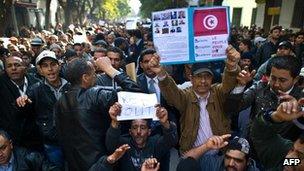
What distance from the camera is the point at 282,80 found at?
3.27 metres

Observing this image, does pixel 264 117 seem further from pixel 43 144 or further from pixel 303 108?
pixel 43 144

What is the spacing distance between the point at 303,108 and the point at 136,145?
65.2 inches

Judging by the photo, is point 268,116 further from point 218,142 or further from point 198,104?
point 198,104

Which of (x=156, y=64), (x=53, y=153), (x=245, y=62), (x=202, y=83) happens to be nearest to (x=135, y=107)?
(x=156, y=64)

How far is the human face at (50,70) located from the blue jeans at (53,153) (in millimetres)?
693

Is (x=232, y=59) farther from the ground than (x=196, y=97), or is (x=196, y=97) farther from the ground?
(x=232, y=59)

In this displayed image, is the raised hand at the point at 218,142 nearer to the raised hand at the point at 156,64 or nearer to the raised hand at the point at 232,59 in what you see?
the raised hand at the point at 232,59

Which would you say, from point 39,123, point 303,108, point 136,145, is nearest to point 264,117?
point 303,108

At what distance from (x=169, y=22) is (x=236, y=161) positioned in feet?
4.78

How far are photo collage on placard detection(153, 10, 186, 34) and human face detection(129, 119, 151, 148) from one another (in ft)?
3.02

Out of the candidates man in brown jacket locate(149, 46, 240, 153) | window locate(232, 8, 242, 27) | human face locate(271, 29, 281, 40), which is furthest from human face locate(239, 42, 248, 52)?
window locate(232, 8, 242, 27)

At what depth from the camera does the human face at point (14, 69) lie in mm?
4145
